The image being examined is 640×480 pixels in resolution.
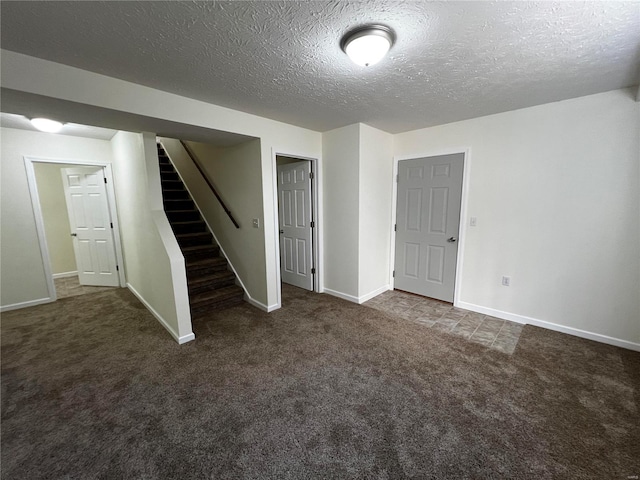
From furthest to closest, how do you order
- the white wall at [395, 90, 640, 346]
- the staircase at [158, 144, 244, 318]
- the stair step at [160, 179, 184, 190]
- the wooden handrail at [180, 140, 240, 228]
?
the stair step at [160, 179, 184, 190] < the wooden handrail at [180, 140, 240, 228] < the staircase at [158, 144, 244, 318] < the white wall at [395, 90, 640, 346]

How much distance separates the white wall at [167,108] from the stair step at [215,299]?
0.61 m

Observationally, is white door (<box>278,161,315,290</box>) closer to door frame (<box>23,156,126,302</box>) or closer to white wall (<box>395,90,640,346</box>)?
white wall (<box>395,90,640,346</box>)

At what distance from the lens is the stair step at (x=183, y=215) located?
4.20m

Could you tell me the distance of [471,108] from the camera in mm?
2670

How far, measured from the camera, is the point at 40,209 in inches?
140

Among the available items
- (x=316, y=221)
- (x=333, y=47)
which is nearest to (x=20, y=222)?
(x=316, y=221)

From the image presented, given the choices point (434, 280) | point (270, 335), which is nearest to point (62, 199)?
point (270, 335)

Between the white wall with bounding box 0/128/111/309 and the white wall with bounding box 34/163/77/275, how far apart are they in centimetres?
126

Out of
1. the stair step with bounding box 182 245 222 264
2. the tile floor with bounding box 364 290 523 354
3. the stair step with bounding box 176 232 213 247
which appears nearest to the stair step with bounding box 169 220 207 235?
the stair step with bounding box 176 232 213 247

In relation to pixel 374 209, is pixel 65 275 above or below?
below

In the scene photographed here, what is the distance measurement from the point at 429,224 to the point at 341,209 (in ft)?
3.98

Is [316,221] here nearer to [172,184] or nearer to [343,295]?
[343,295]

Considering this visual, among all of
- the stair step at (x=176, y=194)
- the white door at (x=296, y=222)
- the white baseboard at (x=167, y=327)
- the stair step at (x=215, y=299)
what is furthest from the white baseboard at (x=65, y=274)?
the white door at (x=296, y=222)

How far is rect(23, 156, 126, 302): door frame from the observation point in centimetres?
A: 348
